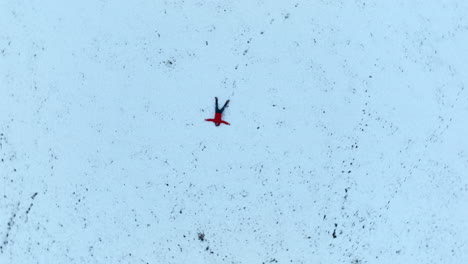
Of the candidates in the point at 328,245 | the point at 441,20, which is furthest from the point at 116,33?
the point at 441,20

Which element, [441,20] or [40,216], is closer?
[40,216]

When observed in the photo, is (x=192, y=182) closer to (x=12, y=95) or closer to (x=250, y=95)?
(x=250, y=95)

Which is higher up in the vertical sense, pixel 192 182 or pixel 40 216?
pixel 192 182

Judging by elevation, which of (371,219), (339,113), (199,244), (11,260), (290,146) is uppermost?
(339,113)

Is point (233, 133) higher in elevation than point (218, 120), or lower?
lower

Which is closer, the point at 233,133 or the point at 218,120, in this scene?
the point at 218,120

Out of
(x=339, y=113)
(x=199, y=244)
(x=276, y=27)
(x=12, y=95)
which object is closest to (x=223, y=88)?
(x=276, y=27)
